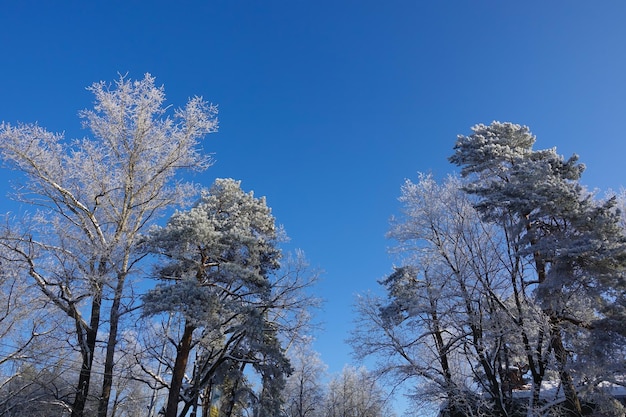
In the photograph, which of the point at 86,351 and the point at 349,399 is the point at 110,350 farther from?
the point at 349,399

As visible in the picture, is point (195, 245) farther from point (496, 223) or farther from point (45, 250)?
point (496, 223)

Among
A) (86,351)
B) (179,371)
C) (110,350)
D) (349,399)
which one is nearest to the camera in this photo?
(86,351)

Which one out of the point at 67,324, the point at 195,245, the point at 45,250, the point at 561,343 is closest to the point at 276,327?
the point at 195,245

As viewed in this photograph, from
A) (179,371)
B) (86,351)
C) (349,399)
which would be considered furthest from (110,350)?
(349,399)

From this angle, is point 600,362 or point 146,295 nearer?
point 600,362

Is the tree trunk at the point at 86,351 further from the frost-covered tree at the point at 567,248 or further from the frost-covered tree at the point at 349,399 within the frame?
the frost-covered tree at the point at 349,399

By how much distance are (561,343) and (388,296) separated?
8009 mm

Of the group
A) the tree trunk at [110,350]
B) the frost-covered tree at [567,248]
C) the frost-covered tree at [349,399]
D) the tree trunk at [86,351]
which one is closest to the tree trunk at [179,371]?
the tree trunk at [110,350]

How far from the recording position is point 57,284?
1058 centimetres

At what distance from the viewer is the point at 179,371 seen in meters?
13.8

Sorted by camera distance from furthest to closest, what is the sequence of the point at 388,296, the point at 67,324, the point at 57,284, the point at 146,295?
the point at 388,296 < the point at 146,295 < the point at 67,324 < the point at 57,284

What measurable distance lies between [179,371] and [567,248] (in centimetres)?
1209

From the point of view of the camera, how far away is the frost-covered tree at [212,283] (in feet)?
43.3

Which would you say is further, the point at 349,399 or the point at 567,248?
the point at 349,399
